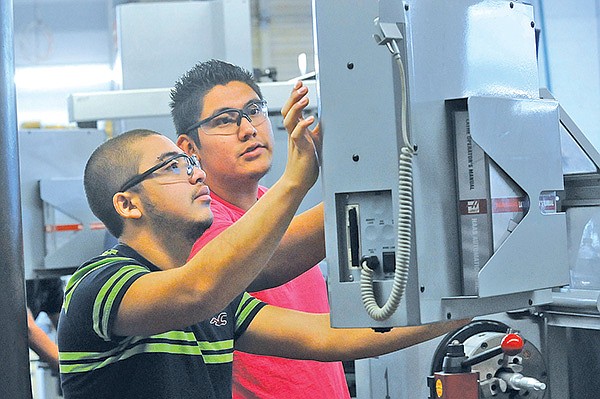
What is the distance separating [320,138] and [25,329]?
613mm

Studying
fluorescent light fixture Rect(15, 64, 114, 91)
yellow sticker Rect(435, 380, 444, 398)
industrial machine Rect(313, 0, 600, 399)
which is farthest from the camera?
fluorescent light fixture Rect(15, 64, 114, 91)

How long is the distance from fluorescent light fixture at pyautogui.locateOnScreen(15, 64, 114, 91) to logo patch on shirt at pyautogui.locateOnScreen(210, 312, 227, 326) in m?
6.23

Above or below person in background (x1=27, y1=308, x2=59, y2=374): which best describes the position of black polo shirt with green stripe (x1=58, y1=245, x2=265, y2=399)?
Answer: above

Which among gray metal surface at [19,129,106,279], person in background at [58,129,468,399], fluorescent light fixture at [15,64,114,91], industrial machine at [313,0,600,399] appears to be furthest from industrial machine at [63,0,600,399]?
fluorescent light fixture at [15,64,114,91]

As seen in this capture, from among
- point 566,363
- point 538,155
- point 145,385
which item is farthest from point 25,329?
point 566,363

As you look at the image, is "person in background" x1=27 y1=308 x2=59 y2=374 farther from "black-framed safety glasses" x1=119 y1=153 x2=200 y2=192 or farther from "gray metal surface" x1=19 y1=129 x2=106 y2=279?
"black-framed safety glasses" x1=119 y1=153 x2=200 y2=192

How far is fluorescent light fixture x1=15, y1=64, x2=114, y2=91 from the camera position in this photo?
7551 mm

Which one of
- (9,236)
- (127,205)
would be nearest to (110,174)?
(127,205)

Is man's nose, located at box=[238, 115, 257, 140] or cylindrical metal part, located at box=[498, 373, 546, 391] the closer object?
cylindrical metal part, located at box=[498, 373, 546, 391]

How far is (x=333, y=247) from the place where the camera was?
1.19 meters

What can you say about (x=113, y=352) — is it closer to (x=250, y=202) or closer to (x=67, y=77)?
(x=250, y=202)

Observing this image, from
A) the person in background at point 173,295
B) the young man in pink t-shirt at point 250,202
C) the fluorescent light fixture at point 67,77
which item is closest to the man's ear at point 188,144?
the young man in pink t-shirt at point 250,202

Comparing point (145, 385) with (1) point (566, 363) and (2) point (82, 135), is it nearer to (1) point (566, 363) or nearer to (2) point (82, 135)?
(1) point (566, 363)

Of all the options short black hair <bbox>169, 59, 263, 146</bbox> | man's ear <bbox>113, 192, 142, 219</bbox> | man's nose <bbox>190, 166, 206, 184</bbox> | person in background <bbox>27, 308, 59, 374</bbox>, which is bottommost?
person in background <bbox>27, 308, 59, 374</bbox>
